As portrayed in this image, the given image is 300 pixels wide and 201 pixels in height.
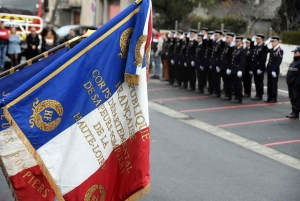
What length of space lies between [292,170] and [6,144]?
530 centimetres

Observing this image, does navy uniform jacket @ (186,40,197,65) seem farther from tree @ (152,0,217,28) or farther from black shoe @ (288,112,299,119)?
tree @ (152,0,217,28)

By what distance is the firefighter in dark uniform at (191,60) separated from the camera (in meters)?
17.9

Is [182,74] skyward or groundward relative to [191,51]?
groundward

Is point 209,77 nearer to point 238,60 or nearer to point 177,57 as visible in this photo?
point 238,60

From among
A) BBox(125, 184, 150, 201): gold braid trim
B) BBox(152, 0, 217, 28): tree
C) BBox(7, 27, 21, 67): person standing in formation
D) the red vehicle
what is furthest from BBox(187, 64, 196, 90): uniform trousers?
BBox(125, 184, 150, 201): gold braid trim

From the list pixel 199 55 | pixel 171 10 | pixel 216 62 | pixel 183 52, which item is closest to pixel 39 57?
pixel 216 62

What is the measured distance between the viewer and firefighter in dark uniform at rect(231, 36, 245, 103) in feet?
52.1

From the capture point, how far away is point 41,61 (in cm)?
609

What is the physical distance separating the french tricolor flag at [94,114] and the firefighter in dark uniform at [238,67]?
1098cm

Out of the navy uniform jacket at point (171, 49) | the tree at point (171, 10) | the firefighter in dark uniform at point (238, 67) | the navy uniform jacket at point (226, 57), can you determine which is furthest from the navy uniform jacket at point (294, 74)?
the tree at point (171, 10)

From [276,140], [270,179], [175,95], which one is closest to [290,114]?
[276,140]

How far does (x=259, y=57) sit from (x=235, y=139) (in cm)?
536

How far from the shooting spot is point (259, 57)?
53.3ft

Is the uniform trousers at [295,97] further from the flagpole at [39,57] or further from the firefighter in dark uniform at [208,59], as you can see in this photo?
the flagpole at [39,57]
